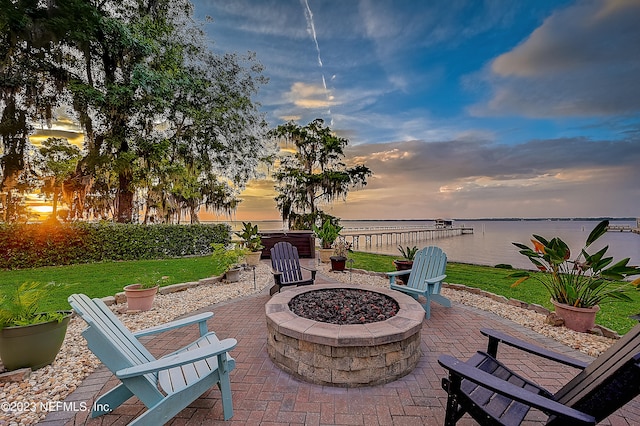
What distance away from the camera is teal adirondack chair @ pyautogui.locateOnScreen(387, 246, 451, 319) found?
4027 mm

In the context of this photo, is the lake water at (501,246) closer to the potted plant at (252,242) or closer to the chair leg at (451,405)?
the potted plant at (252,242)

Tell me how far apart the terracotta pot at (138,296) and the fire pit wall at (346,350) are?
8.81ft

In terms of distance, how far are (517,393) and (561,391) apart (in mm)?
505

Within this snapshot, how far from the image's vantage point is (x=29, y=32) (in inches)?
304

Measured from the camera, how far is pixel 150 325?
12.5ft

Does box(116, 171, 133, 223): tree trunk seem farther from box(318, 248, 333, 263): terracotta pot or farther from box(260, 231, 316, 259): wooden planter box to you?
box(318, 248, 333, 263): terracotta pot

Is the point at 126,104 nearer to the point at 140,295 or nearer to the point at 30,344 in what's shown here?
the point at 140,295

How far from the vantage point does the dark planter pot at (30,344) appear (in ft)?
7.87

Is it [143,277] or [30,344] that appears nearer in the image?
[30,344]

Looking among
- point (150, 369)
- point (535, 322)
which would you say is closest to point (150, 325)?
point (150, 369)

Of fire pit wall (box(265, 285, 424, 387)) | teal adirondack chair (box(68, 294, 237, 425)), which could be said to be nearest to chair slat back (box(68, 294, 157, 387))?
teal adirondack chair (box(68, 294, 237, 425))

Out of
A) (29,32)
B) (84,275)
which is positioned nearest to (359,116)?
(84,275)

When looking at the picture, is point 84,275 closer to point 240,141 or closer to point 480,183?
point 240,141

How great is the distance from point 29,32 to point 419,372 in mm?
12494
